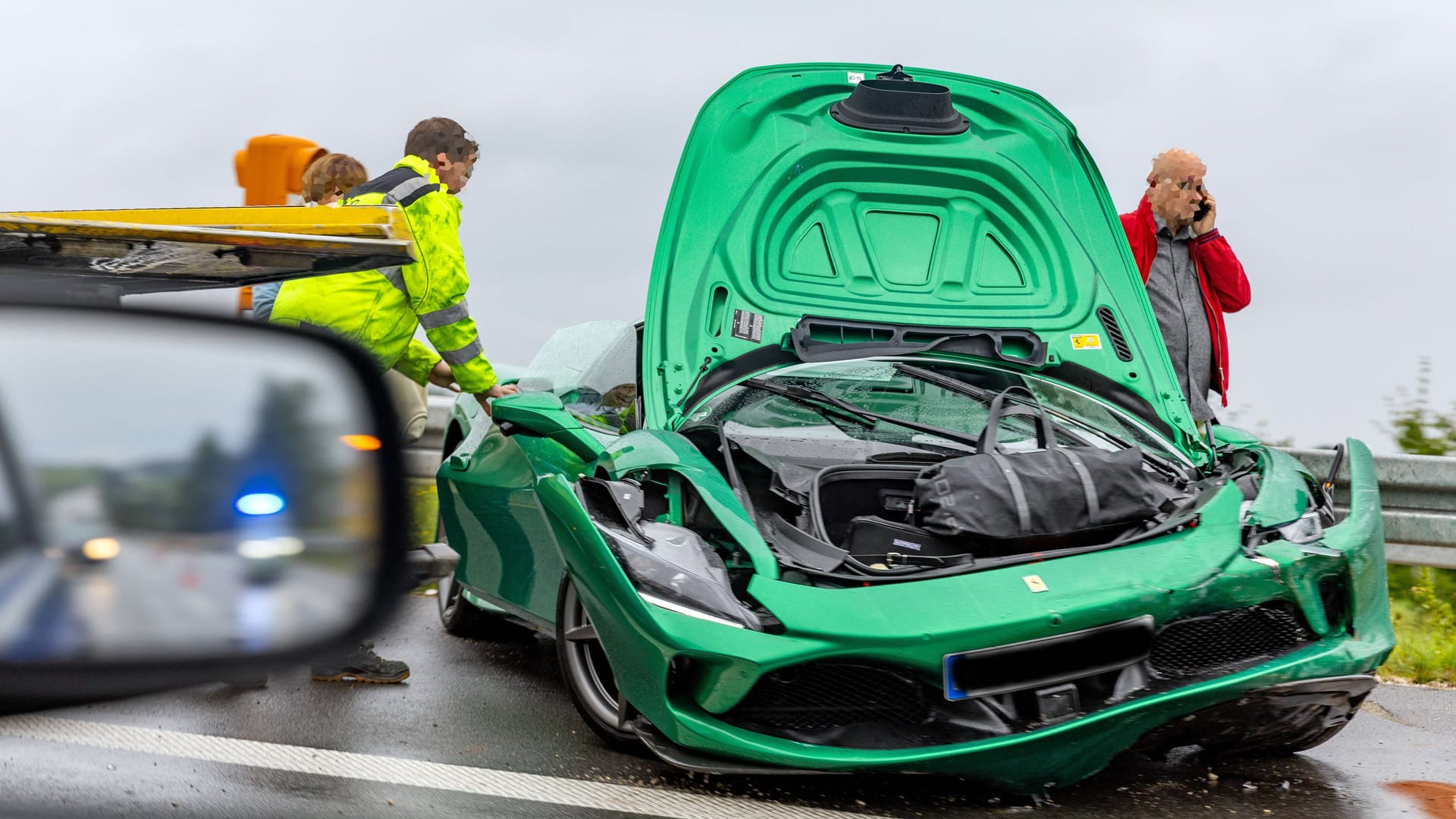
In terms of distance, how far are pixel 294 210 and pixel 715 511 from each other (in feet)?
5.97

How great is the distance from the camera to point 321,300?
4.44 metres

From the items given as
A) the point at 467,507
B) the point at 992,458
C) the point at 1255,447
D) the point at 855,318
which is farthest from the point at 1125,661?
the point at 467,507

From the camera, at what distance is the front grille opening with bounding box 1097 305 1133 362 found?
5.21 metres

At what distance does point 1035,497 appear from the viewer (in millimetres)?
3811

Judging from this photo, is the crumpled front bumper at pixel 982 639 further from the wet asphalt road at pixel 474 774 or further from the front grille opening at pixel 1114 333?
the front grille opening at pixel 1114 333

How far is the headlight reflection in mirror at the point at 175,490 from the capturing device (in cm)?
126

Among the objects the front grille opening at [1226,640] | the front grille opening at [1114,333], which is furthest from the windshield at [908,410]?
the front grille opening at [1226,640]

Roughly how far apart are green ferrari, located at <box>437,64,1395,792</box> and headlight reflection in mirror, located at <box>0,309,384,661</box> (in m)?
2.00

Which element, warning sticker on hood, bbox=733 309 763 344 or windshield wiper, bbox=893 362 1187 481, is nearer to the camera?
windshield wiper, bbox=893 362 1187 481

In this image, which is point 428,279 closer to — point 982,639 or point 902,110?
point 902,110

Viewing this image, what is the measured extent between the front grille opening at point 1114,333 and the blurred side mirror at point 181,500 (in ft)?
13.7

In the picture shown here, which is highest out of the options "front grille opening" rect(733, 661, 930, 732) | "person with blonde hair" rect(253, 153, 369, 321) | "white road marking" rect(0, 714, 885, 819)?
"person with blonde hair" rect(253, 153, 369, 321)

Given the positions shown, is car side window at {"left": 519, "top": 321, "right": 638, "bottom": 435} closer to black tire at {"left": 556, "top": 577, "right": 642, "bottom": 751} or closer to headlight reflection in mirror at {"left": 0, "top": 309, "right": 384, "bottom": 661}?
black tire at {"left": 556, "top": 577, "right": 642, "bottom": 751}

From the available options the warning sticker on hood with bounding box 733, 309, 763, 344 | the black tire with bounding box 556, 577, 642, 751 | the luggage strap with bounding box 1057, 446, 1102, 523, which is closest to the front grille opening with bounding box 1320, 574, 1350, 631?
the luggage strap with bounding box 1057, 446, 1102, 523
